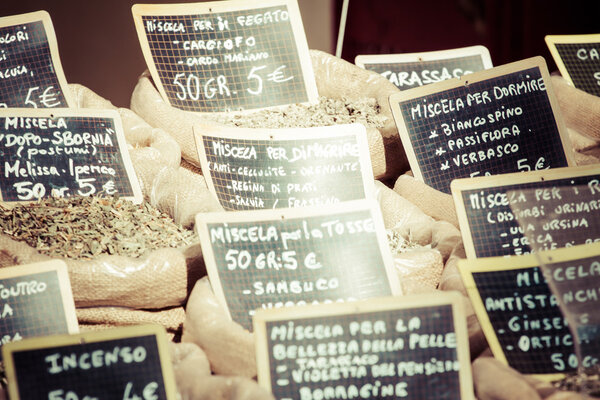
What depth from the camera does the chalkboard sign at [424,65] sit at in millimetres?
2359

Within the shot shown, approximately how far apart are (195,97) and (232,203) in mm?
529

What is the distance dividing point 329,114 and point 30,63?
97cm

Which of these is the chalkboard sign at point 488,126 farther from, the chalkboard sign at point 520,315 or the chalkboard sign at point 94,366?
the chalkboard sign at point 94,366

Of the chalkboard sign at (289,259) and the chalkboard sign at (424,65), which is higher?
the chalkboard sign at (424,65)

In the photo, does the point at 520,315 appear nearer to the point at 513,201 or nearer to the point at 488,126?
the point at 513,201

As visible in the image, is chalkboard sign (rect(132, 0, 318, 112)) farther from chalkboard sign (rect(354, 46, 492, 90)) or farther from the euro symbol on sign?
chalkboard sign (rect(354, 46, 492, 90))

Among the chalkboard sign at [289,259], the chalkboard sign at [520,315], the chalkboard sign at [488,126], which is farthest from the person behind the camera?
the chalkboard sign at [488,126]

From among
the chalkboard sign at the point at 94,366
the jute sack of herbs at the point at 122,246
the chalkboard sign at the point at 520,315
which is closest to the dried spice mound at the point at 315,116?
the jute sack of herbs at the point at 122,246

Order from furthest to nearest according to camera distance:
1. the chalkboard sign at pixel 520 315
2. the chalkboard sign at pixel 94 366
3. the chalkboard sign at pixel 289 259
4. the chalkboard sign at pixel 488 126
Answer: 1. the chalkboard sign at pixel 488 126
2. the chalkboard sign at pixel 289 259
3. the chalkboard sign at pixel 520 315
4. the chalkboard sign at pixel 94 366

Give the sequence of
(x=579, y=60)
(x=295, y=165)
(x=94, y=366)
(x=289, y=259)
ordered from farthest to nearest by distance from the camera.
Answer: (x=579, y=60) → (x=295, y=165) → (x=289, y=259) → (x=94, y=366)

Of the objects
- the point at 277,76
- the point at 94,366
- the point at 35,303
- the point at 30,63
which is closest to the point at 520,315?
the point at 94,366

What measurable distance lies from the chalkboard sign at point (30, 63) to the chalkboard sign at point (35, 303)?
2.69ft

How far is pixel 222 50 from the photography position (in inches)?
83.1

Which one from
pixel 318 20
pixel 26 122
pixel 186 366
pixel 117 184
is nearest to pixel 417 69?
pixel 318 20
